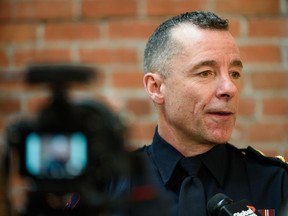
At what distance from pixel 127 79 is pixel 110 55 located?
96 millimetres

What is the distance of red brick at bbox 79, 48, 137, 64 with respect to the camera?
1807 millimetres

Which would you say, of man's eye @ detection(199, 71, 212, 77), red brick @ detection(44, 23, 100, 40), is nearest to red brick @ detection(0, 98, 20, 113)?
red brick @ detection(44, 23, 100, 40)

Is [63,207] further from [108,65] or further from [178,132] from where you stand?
[108,65]

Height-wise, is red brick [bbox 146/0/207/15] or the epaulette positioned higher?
red brick [bbox 146/0/207/15]

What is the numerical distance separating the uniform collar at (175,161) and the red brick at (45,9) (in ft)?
2.20

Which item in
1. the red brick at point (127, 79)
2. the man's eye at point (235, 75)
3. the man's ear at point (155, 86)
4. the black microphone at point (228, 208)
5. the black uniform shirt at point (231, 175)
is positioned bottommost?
the black uniform shirt at point (231, 175)

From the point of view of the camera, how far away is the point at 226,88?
129cm

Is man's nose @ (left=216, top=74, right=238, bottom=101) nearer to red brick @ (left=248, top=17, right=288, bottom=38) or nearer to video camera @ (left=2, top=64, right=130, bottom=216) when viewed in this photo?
red brick @ (left=248, top=17, right=288, bottom=38)

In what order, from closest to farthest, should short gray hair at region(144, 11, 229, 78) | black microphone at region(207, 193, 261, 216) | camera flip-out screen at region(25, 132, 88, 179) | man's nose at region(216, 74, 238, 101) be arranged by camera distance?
camera flip-out screen at region(25, 132, 88, 179) < black microphone at region(207, 193, 261, 216) < man's nose at region(216, 74, 238, 101) < short gray hair at region(144, 11, 229, 78)

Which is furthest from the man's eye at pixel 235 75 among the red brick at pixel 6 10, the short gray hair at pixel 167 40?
the red brick at pixel 6 10

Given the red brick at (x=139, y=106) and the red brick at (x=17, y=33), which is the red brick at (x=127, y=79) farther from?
the red brick at (x=17, y=33)

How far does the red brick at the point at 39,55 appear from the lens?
1.80 metres

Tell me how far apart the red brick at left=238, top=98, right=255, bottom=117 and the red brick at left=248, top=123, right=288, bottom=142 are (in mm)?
42

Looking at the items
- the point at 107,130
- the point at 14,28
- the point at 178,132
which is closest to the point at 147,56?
the point at 178,132
